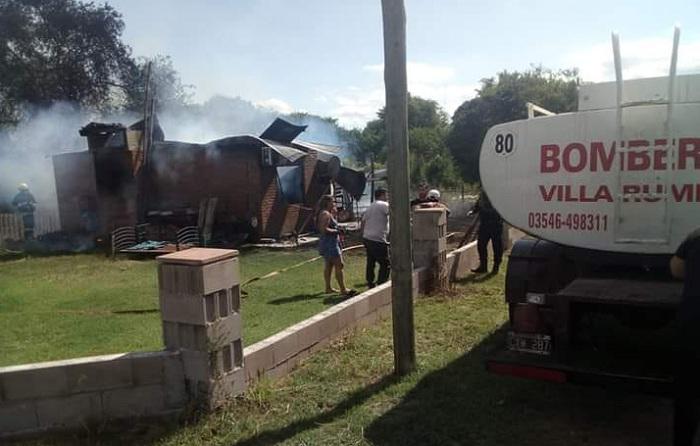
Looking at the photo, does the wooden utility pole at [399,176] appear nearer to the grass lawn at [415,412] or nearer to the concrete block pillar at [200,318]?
the grass lawn at [415,412]

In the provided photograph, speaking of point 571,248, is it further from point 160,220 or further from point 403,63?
point 160,220

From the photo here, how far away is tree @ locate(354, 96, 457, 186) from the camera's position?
37.5 m

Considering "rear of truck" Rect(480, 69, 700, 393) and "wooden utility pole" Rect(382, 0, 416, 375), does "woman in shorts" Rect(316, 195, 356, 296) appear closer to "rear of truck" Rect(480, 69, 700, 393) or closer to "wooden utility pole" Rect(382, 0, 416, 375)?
"wooden utility pole" Rect(382, 0, 416, 375)

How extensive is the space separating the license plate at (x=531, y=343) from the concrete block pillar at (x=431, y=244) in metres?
3.76

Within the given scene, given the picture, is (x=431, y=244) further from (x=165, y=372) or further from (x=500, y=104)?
(x=500, y=104)

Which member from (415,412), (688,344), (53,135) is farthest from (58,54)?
(688,344)

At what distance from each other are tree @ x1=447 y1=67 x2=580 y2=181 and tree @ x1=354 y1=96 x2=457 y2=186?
2.83m

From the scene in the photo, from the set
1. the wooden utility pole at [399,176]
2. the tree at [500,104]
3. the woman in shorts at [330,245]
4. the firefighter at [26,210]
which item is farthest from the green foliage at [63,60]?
the wooden utility pole at [399,176]

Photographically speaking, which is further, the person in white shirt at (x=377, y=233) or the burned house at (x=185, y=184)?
the burned house at (x=185, y=184)

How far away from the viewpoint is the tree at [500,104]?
2550 cm

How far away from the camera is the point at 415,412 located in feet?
12.6

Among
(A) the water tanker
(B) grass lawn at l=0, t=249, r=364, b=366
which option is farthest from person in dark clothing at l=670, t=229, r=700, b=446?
(B) grass lawn at l=0, t=249, r=364, b=366

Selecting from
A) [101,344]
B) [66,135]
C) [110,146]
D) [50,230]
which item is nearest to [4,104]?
[66,135]

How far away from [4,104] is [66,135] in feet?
8.11
